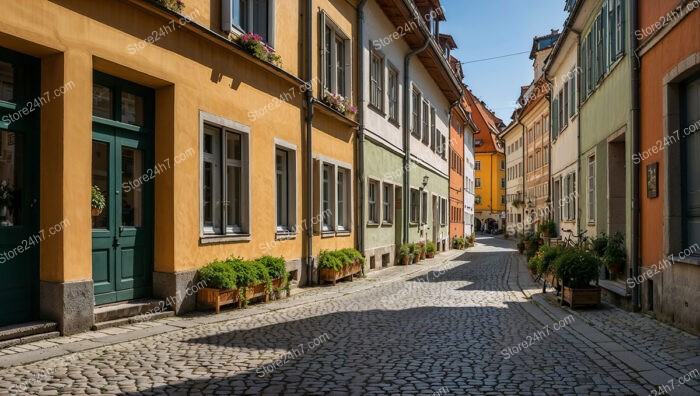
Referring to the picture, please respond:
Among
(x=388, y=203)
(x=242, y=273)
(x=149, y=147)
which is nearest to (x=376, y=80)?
(x=388, y=203)

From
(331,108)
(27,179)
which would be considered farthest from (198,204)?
(331,108)

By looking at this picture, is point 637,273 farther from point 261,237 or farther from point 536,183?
point 536,183

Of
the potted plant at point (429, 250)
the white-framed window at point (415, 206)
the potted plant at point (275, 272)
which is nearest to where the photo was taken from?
the potted plant at point (275, 272)

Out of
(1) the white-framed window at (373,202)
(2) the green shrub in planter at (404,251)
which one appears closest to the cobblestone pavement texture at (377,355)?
(1) the white-framed window at (373,202)

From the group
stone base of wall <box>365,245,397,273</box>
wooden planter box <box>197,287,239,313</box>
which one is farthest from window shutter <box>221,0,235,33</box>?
stone base of wall <box>365,245,397,273</box>

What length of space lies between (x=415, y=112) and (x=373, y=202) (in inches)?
286

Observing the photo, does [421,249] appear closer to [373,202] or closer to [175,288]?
[373,202]

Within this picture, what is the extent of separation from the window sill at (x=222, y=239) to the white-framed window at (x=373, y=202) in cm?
845

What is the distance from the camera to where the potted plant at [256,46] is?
11.4 meters

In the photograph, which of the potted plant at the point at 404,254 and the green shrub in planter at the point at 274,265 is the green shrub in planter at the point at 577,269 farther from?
the potted plant at the point at 404,254

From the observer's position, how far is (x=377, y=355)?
7000mm

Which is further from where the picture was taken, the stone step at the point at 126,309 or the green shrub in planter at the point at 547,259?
the green shrub in planter at the point at 547,259

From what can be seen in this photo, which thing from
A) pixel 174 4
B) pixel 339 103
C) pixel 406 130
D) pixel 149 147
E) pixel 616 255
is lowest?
pixel 616 255

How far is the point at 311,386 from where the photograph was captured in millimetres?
5633
